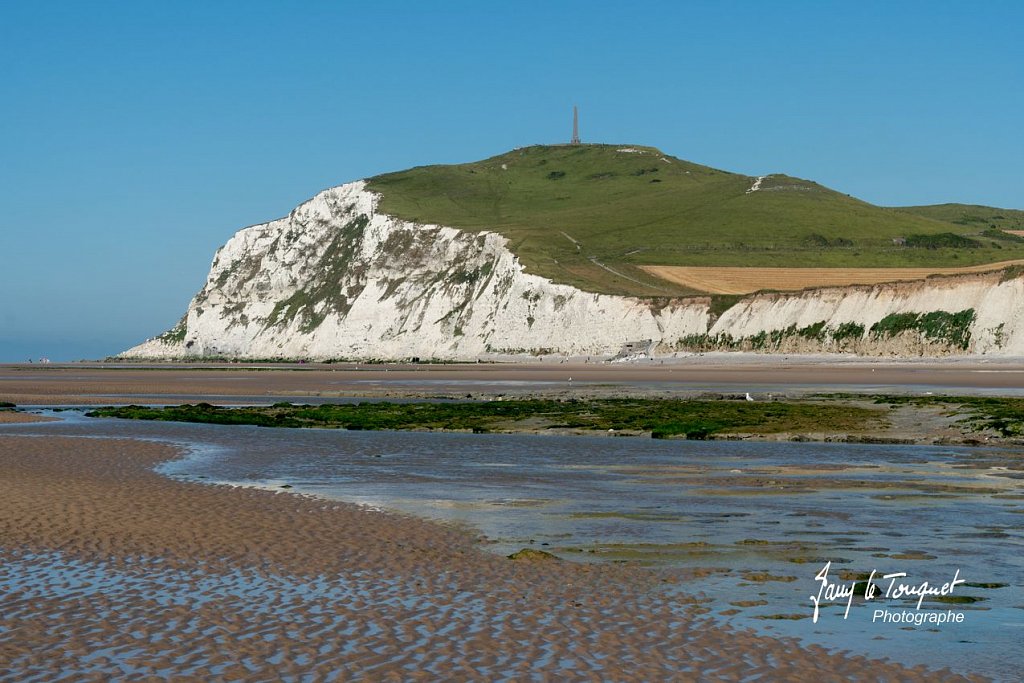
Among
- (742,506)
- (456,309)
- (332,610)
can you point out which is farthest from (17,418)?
(456,309)

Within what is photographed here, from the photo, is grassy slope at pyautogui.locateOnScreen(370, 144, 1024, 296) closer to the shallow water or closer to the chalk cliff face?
the chalk cliff face

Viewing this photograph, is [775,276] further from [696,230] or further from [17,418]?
[17,418]

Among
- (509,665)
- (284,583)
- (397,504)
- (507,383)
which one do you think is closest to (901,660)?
(509,665)

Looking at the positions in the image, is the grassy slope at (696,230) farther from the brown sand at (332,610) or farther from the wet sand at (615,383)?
the brown sand at (332,610)

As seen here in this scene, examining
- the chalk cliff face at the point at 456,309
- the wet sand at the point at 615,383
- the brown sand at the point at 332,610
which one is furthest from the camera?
the chalk cliff face at the point at 456,309

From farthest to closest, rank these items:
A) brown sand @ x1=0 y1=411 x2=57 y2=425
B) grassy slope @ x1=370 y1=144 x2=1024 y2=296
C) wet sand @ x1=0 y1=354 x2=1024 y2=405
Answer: grassy slope @ x1=370 y1=144 x2=1024 y2=296
wet sand @ x1=0 y1=354 x2=1024 y2=405
brown sand @ x1=0 y1=411 x2=57 y2=425

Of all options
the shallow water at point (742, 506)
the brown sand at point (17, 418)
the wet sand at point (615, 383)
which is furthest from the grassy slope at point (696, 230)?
the shallow water at point (742, 506)

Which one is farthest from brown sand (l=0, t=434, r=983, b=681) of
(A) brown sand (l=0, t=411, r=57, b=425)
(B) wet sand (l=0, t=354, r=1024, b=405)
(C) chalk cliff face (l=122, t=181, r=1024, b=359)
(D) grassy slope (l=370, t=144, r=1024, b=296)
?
(D) grassy slope (l=370, t=144, r=1024, b=296)
